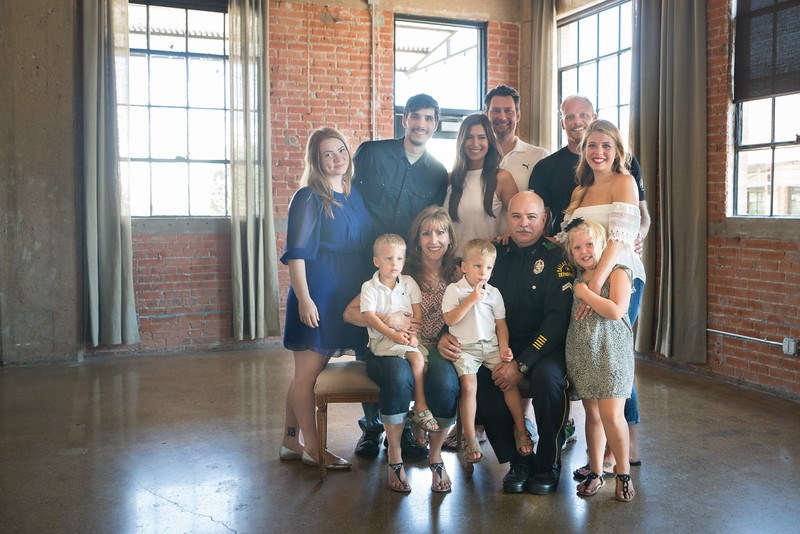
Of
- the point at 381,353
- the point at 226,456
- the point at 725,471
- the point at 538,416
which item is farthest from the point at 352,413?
the point at 725,471

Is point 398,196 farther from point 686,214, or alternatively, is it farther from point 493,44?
point 493,44

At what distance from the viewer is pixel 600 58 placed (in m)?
7.13

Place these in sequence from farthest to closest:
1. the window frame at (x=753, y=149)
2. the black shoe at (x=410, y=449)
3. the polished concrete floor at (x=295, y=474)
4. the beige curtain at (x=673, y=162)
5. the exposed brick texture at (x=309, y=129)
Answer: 1. the beige curtain at (x=673, y=162)
2. the exposed brick texture at (x=309, y=129)
3. the window frame at (x=753, y=149)
4. the black shoe at (x=410, y=449)
5. the polished concrete floor at (x=295, y=474)

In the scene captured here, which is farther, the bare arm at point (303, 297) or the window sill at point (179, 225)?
the window sill at point (179, 225)

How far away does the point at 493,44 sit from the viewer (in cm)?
791

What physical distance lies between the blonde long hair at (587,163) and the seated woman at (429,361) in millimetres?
629

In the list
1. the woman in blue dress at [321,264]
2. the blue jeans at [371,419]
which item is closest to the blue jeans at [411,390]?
the woman in blue dress at [321,264]

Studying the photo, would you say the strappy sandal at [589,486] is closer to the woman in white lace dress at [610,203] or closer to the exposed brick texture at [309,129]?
the woman in white lace dress at [610,203]

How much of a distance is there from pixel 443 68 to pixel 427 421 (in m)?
5.27

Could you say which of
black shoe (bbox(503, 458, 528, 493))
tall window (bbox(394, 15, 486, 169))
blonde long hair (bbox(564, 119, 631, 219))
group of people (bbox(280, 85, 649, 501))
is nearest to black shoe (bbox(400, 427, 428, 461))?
group of people (bbox(280, 85, 649, 501))

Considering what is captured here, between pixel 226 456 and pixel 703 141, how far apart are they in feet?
13.7

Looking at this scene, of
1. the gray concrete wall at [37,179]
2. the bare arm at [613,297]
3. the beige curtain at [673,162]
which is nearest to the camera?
the bare arm at [613,297]

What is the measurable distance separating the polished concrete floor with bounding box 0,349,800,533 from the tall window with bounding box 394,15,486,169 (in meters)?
3.52

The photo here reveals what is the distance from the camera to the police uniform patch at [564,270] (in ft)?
11.6
